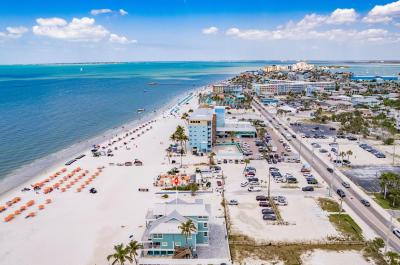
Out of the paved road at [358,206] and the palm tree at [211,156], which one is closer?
the paved road at [358,206]

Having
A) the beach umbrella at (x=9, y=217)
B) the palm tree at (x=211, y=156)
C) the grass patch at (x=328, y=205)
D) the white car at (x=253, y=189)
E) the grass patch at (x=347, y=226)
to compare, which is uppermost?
the palm tree at (x=211, y=156)

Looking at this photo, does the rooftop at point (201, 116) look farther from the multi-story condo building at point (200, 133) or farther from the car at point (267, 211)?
the car at point (267, 211)

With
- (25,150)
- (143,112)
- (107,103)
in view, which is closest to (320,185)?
(25,150)

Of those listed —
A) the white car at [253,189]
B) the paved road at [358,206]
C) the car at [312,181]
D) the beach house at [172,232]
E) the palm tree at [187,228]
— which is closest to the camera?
the palm tree at [187,228]

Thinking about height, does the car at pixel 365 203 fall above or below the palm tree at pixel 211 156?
below

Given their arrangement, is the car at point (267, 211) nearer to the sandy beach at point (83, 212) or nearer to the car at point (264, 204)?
the car at point (264, 204)

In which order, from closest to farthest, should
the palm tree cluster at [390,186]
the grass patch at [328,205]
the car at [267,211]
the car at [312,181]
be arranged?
the car at [267,211] → the grass patch at [328,205] → the palm tree cluster at [390,186] → the car at [312,181]

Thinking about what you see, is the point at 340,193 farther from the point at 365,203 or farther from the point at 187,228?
the point at 187,228

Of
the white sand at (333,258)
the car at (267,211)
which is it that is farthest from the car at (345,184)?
the white sand at (333,258)
